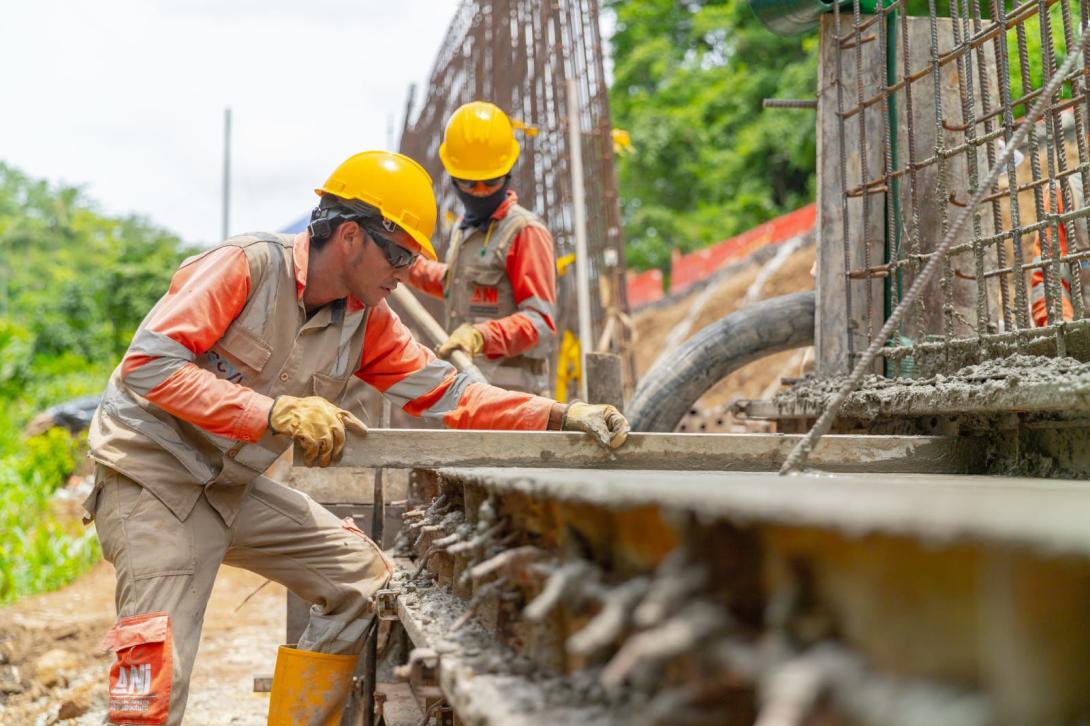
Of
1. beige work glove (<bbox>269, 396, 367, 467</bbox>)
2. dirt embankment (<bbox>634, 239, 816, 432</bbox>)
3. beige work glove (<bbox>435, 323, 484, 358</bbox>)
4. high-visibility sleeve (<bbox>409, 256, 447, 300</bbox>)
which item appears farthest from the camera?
dirt embankment (<bbox>634, 239, 816, 432</bbox>)

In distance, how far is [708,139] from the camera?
23.1 metres

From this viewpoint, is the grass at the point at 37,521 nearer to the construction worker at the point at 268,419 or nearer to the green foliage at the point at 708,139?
the construction worker at the point at 268,419

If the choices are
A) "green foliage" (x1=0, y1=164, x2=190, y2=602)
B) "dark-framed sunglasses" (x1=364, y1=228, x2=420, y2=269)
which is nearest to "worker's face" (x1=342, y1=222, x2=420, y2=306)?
"dark-framed sunglasses" (x1=364, y1=228, x2=420, y2=269)

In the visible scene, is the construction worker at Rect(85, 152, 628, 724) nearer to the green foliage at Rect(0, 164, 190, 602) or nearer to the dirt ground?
the dirt ground

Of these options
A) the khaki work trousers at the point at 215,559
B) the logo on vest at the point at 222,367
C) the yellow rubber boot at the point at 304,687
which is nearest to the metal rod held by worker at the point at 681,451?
the logo on vest at the point at 222,367

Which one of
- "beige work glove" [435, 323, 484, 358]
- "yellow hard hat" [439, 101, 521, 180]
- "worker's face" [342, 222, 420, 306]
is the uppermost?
"yellow hard hat" [439, 101, 521, 180]

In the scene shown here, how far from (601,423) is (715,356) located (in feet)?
7.01

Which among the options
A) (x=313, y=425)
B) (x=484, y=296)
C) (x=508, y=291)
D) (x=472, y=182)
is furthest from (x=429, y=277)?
(x=313, y=425)

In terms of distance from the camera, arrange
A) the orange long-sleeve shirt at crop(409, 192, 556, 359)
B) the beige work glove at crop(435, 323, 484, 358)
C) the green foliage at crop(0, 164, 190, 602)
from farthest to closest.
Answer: the green foliage at crop(0, 164, 190, 602) < the orange long-sleeve shirt at crop(409, 192, 556, 359) < the beige work glove at crop(435, 323, 484, 358)

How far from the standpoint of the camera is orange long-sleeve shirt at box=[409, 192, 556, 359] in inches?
199

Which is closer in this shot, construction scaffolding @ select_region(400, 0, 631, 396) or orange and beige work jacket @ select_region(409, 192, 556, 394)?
orange and beige work jacket @ select_region(409, 192, 556, 394)

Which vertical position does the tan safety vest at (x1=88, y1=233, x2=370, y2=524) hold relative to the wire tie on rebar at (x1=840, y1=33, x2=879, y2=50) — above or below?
below

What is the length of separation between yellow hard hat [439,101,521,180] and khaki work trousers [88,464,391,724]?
2.23 m

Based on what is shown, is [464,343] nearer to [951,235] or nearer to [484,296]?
[484,296]
